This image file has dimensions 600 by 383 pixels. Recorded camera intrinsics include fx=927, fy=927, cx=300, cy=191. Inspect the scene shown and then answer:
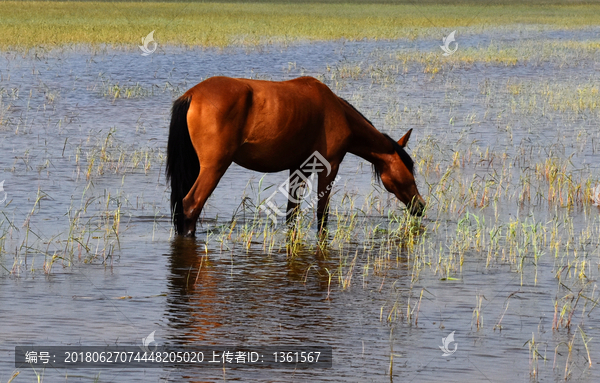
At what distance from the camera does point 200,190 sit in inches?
315

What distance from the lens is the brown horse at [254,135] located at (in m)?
7.98

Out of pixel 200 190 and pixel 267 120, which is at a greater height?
pixel 267 120

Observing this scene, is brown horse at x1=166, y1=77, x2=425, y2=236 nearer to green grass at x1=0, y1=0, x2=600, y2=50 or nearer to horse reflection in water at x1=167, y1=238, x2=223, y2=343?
horse reflection in water at x1=167, y1=238, x2=223, y2=343

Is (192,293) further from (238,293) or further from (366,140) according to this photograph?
(366,140)

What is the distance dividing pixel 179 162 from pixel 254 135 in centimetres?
70

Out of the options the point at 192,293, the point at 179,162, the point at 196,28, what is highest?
the point at 196,28

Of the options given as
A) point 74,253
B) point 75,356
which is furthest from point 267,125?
point 75,356

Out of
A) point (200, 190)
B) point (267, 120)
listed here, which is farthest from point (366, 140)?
point (200, 190)

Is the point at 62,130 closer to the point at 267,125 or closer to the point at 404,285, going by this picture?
the point at 267,125

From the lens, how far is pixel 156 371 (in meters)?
4.82

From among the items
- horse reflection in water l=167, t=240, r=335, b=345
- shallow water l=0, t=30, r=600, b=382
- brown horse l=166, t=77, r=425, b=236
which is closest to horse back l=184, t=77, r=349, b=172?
brown horse l=166, t=77, r=425, b=236

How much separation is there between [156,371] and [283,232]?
155 inches

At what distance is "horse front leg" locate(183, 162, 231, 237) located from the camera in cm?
798

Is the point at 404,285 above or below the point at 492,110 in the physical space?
below
